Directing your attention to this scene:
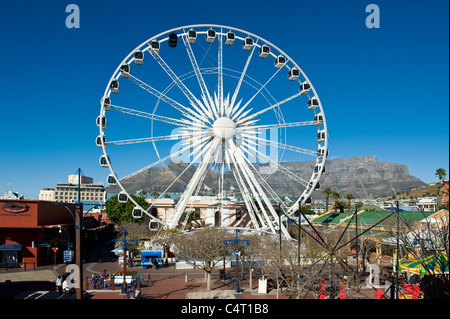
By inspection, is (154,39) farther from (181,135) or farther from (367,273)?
(367,273)

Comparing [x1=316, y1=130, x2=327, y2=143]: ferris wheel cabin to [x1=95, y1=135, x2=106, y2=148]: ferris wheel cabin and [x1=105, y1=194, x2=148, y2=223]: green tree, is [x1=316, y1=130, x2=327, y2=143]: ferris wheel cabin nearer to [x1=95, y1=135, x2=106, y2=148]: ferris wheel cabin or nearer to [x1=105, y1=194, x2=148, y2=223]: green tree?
[x1=95, y1=135, x2=106, y2=148]: ferris wheel cabin

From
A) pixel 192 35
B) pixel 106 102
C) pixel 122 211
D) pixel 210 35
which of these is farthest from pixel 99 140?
pixel 122 211

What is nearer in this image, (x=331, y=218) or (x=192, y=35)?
(x=192, y=35)

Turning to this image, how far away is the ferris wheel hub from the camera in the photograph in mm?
38594

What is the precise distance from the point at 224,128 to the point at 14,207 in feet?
70.9

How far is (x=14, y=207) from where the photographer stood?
38406 mm

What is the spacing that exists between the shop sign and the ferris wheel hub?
1990 centimetres

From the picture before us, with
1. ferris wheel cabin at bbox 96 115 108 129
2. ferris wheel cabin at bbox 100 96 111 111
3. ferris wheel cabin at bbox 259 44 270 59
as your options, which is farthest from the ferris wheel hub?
ferris wheel cabin at bbox 96 115 108 129

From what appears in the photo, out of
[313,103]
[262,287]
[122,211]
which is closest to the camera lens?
[262,287]

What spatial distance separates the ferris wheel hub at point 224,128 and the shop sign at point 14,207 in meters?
19.9

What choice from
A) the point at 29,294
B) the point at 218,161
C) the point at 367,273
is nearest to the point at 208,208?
the point at 218,161

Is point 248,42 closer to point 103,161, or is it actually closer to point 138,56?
point 138,56

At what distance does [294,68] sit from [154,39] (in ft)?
46.5

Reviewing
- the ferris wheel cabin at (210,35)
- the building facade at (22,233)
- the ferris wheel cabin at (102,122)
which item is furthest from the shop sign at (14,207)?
the ferris wheel cabin at (210,35)
